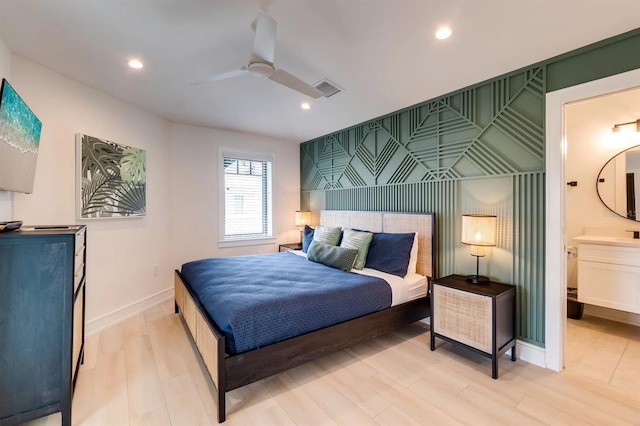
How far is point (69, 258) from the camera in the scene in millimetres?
1718

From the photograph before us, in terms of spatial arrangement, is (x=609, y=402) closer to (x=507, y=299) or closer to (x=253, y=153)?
(x=507, y=299)

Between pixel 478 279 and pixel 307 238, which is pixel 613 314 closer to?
pixel 478 279

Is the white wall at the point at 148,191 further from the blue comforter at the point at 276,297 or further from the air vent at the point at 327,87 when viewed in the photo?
the air vent at the point at 327,87

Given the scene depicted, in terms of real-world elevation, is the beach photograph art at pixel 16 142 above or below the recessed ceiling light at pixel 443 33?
below

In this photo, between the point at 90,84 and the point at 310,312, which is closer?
the point at 310,312

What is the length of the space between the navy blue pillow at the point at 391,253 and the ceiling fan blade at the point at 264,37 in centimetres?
223

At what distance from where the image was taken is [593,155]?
3.50m

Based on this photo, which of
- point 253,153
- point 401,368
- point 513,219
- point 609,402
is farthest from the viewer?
point 253,153

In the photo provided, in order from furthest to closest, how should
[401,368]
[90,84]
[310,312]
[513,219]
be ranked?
1. [90,84]
2. [513,219]
3. [401,368]
4. [310,312]

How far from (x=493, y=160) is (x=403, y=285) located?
150 cm

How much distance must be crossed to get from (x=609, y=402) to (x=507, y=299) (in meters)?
0.83

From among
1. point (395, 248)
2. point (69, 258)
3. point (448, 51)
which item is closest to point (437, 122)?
point (448, 51)

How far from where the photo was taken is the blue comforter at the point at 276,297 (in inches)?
77.4

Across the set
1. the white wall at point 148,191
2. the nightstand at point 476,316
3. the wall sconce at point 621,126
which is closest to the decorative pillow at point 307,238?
the white wall at point 148,191
